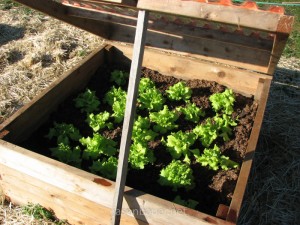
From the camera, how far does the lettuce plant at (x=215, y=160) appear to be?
115 inches

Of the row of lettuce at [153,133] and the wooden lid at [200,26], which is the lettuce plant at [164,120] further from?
the wooden lid at [200,26]

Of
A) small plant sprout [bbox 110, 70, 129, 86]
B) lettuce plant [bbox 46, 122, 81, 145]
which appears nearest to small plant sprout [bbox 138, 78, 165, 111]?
small plant sprout [bbox 110, 70, 129, 86]

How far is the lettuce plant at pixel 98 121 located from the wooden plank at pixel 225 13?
5.96 ft

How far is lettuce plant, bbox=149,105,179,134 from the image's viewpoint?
132 inches

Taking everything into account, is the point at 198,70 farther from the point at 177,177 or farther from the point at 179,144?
the point at 177,177

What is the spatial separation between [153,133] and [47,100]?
1.09 meters

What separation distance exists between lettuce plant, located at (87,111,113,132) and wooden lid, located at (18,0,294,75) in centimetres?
96

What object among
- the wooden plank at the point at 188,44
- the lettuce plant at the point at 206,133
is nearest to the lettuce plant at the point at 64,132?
the wooden plank at the point at 188,44

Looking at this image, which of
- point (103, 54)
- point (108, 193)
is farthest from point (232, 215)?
point (103, 54)

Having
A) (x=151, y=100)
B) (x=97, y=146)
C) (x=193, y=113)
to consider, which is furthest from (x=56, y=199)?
(x=193, y=113)

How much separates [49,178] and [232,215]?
136 centimetres

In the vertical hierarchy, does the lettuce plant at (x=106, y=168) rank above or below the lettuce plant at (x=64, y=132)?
below

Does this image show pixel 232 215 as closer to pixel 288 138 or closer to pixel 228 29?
pixel 228 29

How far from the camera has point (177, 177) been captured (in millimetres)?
2744
